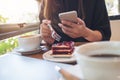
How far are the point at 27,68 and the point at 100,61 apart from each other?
13.8 inches

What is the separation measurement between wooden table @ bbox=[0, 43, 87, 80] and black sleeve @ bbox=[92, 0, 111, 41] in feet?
1.46

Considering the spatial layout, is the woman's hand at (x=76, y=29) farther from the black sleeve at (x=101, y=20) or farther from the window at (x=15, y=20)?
the window at (x=15, y=20)

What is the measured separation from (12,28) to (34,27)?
32 cm

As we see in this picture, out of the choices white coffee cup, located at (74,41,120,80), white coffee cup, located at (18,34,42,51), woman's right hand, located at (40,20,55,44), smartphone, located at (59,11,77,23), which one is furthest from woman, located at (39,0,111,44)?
white coffee cup, located at (74,41,120,80)

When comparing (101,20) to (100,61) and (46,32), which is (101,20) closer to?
(46,32)

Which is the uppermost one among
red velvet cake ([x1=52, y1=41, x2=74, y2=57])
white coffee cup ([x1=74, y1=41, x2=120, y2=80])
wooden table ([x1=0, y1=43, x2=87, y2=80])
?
white coffee cup ([x1=74, y1=41, x2=120, y2=80])

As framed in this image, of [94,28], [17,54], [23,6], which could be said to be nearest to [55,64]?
[17,54]

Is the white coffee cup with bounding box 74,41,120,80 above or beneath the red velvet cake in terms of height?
above

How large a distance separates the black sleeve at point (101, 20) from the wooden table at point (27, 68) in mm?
445

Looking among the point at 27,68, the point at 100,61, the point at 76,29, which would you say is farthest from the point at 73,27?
the point at 100,61

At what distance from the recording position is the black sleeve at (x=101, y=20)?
1.09 m

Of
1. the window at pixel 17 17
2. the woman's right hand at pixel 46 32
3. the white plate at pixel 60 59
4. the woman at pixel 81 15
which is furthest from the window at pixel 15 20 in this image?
the white plate at pixel 60 59

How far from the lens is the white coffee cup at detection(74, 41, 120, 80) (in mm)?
353

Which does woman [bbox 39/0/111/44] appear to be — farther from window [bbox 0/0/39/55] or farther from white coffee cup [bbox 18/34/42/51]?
window [bbox 0/0/39/55]
